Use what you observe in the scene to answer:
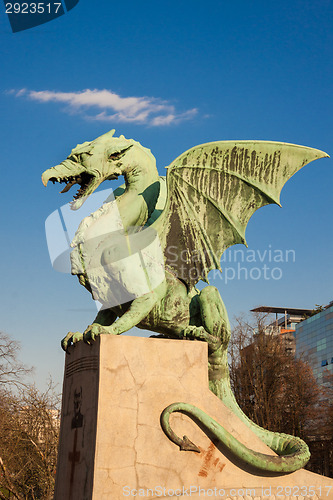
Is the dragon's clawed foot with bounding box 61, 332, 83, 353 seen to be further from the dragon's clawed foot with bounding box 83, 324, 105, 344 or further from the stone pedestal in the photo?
the dragon's clawed foot with bounding box 83, 324, 105, 344

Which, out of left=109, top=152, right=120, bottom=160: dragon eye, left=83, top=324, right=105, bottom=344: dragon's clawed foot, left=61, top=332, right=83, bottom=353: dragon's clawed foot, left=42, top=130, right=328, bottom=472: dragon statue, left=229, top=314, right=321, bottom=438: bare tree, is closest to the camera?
left=83, top=324, right=105, bottom=344: dragon's clawed foot

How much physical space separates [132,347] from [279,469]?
1.72m

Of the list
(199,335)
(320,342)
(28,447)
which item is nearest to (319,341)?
(320,342)

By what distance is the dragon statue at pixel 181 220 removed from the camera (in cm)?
532

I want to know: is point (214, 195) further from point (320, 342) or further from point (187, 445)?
point (320, 342)

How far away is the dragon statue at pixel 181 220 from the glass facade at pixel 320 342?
108ft

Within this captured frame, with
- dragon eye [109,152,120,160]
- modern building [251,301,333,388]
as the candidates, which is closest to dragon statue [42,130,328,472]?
dragon eye [109,152,120,160]

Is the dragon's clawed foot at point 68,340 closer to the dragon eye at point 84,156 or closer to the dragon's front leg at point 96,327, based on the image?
the dragon's front leg at point 96,327

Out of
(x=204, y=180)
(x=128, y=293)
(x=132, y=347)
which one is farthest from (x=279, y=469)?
(x=204, y=180)

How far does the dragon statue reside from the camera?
17.5 feet

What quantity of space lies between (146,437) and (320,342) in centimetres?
3719

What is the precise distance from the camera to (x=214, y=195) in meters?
5.78

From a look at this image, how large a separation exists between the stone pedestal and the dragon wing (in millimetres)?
1141

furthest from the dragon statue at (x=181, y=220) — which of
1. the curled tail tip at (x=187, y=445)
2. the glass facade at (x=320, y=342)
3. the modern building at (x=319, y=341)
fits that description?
the glass facade at (x=320, y=342)
